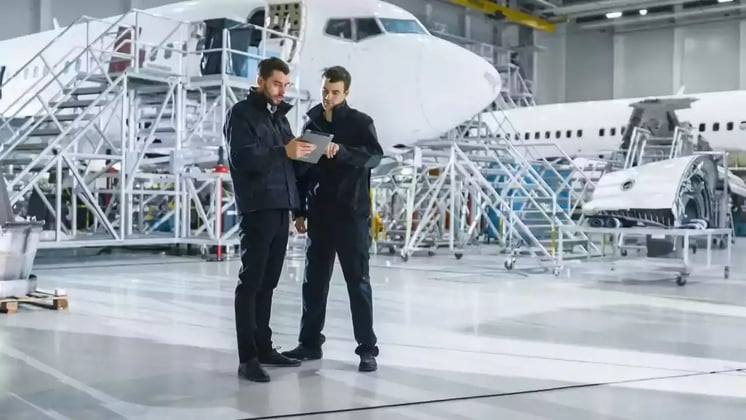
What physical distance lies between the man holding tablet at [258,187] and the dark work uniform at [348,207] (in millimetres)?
219

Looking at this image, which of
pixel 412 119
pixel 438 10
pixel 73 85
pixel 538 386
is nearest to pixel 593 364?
pixel 538 386

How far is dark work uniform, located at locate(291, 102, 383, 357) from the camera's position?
4285 millimetres

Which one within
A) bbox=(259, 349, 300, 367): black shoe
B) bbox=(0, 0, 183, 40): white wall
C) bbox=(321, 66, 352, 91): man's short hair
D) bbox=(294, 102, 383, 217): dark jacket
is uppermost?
bbox=(0, 0, 183, 40): white wall

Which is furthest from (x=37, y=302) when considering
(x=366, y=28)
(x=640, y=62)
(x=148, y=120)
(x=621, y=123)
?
(x=640, y=62)

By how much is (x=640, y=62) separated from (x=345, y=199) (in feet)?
108

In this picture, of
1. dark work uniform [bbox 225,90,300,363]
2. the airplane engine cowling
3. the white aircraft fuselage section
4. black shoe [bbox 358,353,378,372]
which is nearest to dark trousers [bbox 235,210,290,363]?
dark work uniform [bbox 225,90,300,363]

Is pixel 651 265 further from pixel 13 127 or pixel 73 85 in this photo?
pixel 13 127

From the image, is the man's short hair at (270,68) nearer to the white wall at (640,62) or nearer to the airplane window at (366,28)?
the airplane window at (366,28)

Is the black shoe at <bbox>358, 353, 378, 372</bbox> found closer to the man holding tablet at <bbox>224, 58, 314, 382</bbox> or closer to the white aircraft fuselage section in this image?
the man holding tablet at <bbox>224, 58, 314, 382</bbox>

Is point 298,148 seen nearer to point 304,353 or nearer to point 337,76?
point 337,76

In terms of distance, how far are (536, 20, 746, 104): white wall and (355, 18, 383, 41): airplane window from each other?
24479mm

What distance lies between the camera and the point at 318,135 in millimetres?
3947

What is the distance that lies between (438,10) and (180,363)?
29.2 metres

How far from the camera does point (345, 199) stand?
429 centimetres
